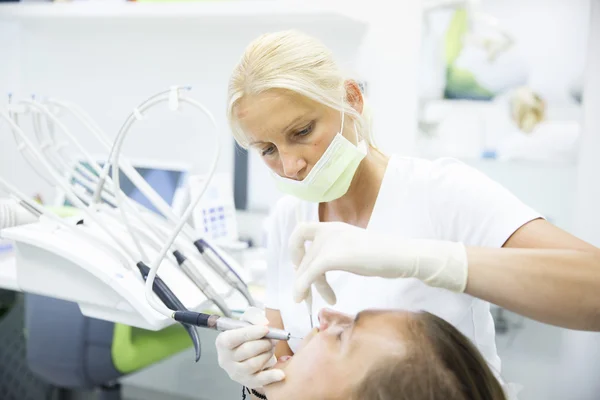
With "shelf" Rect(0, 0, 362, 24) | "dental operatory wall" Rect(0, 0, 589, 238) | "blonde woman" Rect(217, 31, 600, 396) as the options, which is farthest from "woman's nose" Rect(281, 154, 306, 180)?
"shelf" Rect(0, 0, 362, 24)

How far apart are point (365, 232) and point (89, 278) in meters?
0.73

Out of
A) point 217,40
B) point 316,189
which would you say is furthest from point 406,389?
point 217,40

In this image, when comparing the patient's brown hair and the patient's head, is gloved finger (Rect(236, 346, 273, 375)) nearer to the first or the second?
the patient's head

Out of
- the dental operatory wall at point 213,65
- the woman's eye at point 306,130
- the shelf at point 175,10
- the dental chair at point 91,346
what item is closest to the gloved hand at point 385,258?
the woman's eye at point 306,130

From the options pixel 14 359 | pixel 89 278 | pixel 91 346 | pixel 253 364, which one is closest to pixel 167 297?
pixel 89 278

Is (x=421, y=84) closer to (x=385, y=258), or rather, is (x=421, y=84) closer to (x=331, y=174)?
(x=331, y=174)

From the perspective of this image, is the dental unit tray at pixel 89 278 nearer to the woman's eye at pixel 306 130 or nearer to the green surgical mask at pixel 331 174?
the green surgical mask at pixel 331 174

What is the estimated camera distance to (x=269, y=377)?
3.33 ft

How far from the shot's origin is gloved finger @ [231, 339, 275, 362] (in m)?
1.02

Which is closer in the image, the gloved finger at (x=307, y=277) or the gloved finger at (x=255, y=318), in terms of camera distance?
the gloved finger at (x=307, y=277)

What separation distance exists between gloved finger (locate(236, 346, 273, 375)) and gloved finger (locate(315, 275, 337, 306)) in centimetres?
15

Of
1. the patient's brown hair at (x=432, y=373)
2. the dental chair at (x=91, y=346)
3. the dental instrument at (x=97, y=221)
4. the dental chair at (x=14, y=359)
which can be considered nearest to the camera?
the patient's brown hair at (x=432, y=373)

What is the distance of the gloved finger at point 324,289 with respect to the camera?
41.0 inches

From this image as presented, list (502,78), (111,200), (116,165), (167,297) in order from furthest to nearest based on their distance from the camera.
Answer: (502,78) → (111,200) → (116,165) → (167,297)
